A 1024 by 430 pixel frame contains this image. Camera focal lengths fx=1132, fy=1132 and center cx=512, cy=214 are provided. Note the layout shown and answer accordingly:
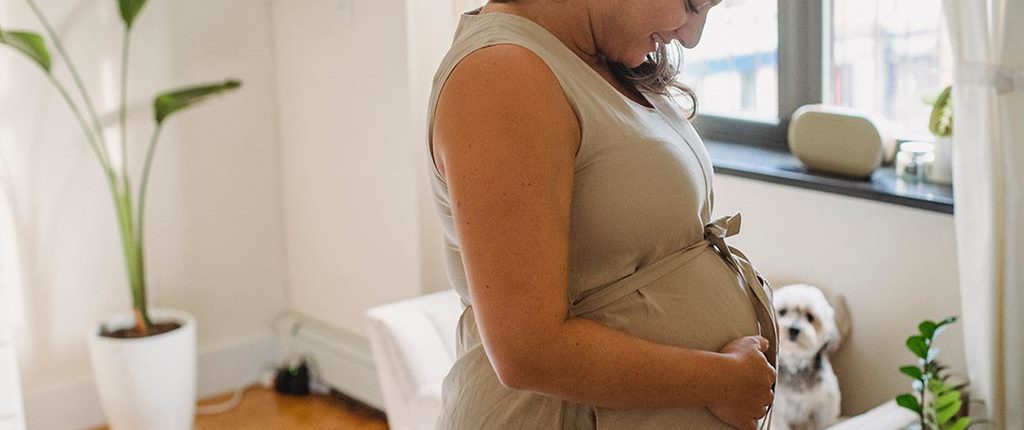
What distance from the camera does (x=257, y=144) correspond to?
3260mm

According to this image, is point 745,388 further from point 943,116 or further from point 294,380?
point 294,380

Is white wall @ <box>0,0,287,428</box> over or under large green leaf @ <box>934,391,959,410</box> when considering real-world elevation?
over

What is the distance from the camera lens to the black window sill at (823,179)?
206cm

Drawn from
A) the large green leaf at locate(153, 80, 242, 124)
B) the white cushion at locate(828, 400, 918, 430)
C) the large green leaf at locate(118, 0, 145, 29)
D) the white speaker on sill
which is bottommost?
the white cushion at locate(828, 400, 918, 430)

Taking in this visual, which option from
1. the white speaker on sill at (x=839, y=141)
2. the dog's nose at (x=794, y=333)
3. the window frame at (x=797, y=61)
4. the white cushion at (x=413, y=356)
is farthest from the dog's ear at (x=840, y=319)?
the white cushion at (x=413, y=356)

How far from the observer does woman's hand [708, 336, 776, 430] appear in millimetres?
965

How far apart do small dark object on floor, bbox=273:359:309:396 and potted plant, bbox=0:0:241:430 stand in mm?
366

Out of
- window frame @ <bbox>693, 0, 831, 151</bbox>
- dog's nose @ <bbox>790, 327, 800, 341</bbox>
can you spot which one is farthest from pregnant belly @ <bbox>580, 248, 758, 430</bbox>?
window frame @ <bbox>693, 0, 831, 151</bbox>

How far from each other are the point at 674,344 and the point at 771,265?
4.77ft

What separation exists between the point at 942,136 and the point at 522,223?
1.54 metres

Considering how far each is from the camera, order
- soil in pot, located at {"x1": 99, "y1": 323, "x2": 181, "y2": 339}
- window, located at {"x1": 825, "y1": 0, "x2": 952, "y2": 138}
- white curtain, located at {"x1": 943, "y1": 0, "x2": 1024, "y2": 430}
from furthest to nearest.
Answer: soil in pot, located at {"x1": 99, "y1": 323, "x2": 181, "y2": 339}, window, located at {"x1": 825, "y1": 0, "x2": 952, "y2": 138}, white curtain, located at {"x1": 943, "y1": 0, "x2": 1024, "y2": 430}

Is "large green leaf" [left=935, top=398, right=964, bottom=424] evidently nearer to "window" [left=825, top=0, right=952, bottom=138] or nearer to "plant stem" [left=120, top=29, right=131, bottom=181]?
"window" [left=825, top=0, right=952, bottom=138]

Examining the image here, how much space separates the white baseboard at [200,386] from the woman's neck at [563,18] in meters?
2.41

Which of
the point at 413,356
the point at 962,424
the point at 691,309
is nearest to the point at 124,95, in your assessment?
the point at 413,356
